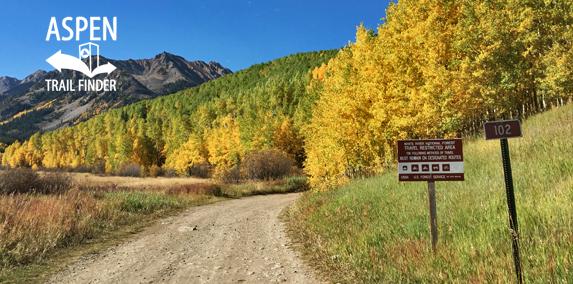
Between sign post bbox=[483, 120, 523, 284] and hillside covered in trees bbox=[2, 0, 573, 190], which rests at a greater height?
hillside covered in trees bbox=[2, 0, 573, 190]

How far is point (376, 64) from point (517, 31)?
1380 cm

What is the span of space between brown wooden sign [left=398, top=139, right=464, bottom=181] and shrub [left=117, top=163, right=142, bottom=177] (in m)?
67.3

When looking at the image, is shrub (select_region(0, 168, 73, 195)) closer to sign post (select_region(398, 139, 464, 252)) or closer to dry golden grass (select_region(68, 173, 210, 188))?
dry golden grass (select_region(68, 173, 210, 188))

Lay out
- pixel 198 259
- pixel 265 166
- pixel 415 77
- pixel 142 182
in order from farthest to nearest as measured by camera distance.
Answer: pixel 142 182
pixel 265 166
pixel 415 77
pixel 198 259

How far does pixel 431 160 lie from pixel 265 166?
31586 mm

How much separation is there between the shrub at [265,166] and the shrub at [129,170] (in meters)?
37.6

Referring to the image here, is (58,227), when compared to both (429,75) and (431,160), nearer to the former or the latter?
(431,160)

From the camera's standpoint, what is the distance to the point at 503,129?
13.5 ft

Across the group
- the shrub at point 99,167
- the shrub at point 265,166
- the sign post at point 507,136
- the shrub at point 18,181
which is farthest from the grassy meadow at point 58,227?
the shrub at point 99,167

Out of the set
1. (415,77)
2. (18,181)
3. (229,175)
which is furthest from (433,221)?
(229,175)

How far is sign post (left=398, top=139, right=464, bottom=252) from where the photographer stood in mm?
5168

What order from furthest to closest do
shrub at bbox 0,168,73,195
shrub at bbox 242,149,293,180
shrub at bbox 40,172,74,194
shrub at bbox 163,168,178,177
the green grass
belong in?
shrub at bbox 163,168,178,177
shrub at bbox 242,149,293,180
shrub at bbox 40,172,74,194
shrub at bbox 0,168,73,195
the green grass

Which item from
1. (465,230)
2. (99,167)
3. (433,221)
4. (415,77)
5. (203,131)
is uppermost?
(203,131)

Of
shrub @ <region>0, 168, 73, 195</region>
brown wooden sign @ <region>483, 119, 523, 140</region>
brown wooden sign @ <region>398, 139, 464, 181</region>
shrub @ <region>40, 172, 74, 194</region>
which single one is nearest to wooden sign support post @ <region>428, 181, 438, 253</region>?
brown wooden sign @ <region>398, 139, 464, 181</region>
